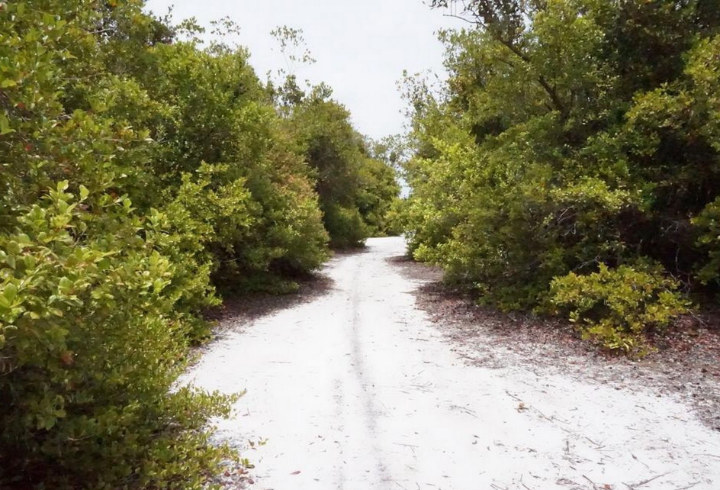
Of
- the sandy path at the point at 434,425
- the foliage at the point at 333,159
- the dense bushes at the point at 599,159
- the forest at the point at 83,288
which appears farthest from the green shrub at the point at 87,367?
the foliage at the point at 333,159

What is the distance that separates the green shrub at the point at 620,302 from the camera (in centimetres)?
578

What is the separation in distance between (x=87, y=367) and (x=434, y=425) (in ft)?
9.19

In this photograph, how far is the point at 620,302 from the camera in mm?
5941

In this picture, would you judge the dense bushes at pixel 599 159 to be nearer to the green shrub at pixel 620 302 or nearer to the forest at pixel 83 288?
the green shrub at pixel 620 302

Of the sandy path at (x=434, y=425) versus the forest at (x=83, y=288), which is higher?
the forest at (x=83, y=288)

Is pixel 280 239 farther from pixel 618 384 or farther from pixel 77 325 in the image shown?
pixel 77 325

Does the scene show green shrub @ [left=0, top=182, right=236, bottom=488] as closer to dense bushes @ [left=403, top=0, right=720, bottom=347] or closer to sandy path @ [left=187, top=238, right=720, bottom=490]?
sandy path @ [left=187, top=238, right=720, bottom=490]

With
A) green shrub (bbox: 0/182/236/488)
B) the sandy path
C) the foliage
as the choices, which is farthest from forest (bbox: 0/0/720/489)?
the foliage

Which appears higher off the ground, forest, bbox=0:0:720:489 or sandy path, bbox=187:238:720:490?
forest, bbox=0:0:720:489

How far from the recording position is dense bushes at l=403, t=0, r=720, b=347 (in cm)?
659

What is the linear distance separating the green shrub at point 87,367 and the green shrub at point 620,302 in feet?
16.1

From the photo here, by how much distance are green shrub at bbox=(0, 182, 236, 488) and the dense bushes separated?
517cm

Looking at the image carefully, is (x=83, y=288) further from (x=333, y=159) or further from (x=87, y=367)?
(x=333, y=159)

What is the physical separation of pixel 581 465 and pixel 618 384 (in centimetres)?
186
